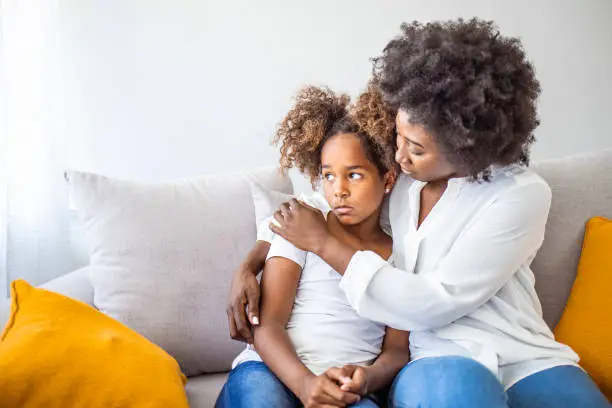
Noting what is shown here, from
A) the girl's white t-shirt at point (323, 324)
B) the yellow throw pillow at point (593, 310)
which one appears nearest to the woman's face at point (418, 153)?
the girl's white t-shirt at point (323, 324)

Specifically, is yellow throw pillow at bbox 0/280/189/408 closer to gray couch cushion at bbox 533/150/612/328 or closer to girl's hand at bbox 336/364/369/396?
girl's hand at bbox 336/364/369/396

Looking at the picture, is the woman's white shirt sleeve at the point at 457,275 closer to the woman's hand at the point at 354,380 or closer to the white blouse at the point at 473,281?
the white blouse at the point at 473,281

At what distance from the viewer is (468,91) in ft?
4.21

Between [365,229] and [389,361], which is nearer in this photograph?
[389,361]

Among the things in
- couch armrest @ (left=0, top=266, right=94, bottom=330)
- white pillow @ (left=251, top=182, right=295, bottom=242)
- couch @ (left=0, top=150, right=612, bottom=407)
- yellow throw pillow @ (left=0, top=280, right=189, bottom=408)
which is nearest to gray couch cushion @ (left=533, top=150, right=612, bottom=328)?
couch @ (left=0, top=150, right=612, bottom=407)

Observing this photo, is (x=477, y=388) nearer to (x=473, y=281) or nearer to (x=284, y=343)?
(x=473, y=281)

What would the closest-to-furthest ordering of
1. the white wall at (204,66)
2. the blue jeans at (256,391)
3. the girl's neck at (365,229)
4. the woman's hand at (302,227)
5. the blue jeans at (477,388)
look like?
1. the blue jeans at (477,388)
2. the blue jeans at (256,391)
3. the woman's hand at (302,227)
4. the girl's neck at (365,229)
5. the white wall at (204,66)

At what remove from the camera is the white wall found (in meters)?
2.14

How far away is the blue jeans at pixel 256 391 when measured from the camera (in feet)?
4.24

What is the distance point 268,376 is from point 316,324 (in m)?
0.15

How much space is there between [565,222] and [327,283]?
0.65 meters

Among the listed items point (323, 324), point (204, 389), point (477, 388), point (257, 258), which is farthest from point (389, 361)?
point (204, 389)

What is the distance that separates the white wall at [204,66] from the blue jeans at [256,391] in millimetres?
960

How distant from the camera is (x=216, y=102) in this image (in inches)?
86.4
